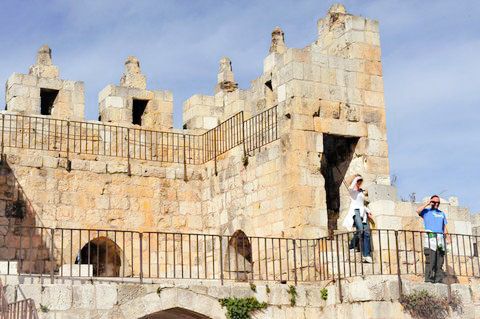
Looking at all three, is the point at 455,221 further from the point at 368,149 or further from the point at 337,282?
the point at 337,282

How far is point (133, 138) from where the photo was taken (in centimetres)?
1955

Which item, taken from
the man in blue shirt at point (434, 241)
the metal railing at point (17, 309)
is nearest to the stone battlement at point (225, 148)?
the man in blue shirt at point (434, 241)

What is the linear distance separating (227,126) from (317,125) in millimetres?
3090

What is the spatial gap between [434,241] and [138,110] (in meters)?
8.25

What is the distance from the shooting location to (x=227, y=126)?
19281 mm

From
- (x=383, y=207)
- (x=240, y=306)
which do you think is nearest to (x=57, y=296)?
(x=240, y=306)

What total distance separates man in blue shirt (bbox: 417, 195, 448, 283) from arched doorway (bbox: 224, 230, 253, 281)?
4109mm

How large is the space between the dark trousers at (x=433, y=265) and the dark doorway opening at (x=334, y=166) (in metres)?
2.80

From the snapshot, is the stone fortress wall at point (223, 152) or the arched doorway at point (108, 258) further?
the arched doorway at point (108, 258)

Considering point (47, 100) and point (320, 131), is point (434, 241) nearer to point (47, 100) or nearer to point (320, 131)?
point (320, 131)

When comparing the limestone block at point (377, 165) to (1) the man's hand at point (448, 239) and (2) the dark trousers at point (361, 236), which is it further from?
(2) the dark trousers at point (361, 236)

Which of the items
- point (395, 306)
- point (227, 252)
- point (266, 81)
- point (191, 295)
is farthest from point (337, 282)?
point (266, 81)

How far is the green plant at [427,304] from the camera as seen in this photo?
46.4 feet

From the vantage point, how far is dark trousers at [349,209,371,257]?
15.1 meters
